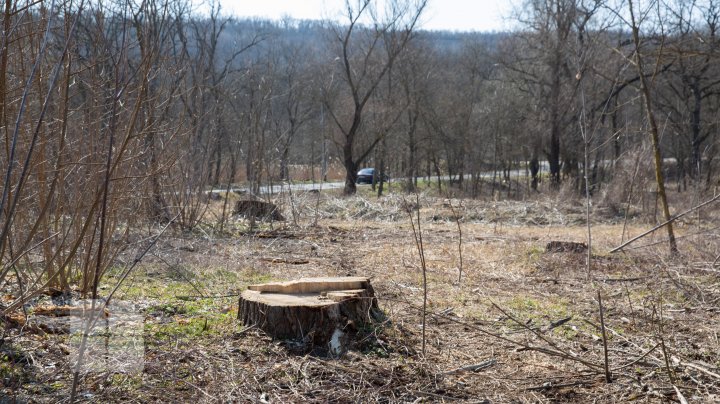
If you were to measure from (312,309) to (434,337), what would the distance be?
2.92 feet

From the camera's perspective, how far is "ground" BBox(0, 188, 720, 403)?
329 centimetres

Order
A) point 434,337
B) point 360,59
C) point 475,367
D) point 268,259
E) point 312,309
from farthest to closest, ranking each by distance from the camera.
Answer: point 360,59
point 268,259
point 434,337
point 312,309
point 475,367

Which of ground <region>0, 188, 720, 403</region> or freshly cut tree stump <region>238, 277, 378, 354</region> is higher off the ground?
freshly cut tree stump <region>238, 277, 378, 354</region>

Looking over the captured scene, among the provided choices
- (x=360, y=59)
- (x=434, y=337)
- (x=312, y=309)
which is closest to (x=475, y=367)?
(x=434, y=337)

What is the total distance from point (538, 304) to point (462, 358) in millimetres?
1793

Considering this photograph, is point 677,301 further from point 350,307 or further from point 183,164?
point 183,164

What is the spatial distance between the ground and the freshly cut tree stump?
10cm

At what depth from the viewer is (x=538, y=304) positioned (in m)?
5.57

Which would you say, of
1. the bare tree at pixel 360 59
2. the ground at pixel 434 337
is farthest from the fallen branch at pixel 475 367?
the bare tree at pixel 360 59

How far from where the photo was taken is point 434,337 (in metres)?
4.31

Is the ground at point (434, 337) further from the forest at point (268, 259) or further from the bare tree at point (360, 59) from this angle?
the bare tree at point (360, 59)

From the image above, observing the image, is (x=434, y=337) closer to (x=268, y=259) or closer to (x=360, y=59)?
(x=268, y=259)

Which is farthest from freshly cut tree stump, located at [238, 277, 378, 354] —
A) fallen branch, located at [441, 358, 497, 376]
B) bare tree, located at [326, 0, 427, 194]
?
bare tree, located at [326, 0, 427, 194]

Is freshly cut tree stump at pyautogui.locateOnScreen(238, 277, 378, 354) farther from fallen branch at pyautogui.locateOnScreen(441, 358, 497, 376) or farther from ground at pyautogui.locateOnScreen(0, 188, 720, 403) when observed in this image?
fallen branch at pyautogui.locateOnScreen(441, 358, 497, 376)
